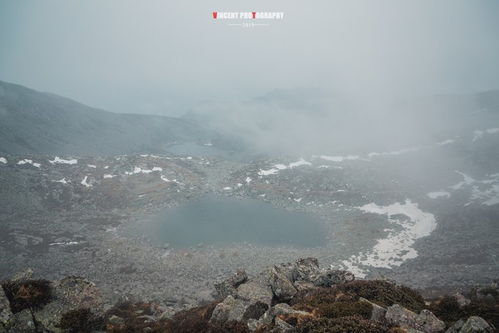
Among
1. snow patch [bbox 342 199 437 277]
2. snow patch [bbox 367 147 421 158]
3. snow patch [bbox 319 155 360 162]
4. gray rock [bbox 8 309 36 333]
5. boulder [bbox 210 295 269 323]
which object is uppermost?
snow patch [bbox 367 147 421 158]

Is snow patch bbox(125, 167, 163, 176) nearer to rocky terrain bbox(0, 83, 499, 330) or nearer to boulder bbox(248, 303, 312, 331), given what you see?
rocky terrain bbox(0, 83, 499, 330)

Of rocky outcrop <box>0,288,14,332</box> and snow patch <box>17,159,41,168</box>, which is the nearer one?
rocky outcrop <box>0,288,14,332</box>

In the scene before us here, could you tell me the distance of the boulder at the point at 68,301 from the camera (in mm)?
14539

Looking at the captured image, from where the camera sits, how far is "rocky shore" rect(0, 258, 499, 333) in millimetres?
12680

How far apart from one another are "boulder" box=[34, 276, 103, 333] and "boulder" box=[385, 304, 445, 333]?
1584cm

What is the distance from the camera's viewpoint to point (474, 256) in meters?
67.0

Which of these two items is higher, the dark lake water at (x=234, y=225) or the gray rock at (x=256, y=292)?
the gray rock at (x=256, y=292)

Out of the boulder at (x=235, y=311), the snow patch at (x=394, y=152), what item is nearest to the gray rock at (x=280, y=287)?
the boulder at (x=235, y=311)

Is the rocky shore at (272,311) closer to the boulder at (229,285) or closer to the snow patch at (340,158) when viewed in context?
the boulder at (229,285)

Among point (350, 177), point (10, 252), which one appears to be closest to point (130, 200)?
point (10, 252)

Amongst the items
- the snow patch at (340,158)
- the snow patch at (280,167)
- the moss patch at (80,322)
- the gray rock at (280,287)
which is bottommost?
the gray rock at (280,287)

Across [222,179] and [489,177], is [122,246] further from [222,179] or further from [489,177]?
[489,177]

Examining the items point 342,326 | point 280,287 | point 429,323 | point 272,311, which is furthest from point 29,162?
point 429,323

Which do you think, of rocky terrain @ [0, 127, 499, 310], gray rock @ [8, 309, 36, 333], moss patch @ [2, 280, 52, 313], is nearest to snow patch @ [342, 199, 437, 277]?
rocky terrain @ [0, 127, 499, 310]
